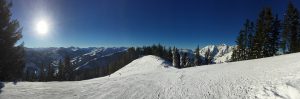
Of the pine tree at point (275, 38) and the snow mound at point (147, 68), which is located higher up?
the pine tree at point (275, 38)

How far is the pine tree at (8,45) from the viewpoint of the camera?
28.2 m

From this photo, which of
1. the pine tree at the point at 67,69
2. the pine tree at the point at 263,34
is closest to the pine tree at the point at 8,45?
the pine tree at the point at 263,34

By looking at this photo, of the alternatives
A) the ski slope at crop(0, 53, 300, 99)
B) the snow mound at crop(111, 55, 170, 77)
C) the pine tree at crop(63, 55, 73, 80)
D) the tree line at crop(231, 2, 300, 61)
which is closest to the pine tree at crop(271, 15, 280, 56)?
the tree line at crop(231, 2, 300, 61)

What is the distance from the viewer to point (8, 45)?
2905 cm

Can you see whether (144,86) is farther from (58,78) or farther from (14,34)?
(58,78)

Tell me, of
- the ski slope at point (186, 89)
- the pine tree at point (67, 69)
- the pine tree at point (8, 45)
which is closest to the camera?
the ski slope at point (186, 89)

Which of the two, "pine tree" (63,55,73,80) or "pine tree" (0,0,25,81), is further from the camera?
"pine tree" (63,55,73,80)

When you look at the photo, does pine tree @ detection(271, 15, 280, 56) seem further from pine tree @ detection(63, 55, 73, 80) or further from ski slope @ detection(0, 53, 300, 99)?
pine tree @ detection(63, 55, 73, 80)

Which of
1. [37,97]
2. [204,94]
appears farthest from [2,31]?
[204,94]

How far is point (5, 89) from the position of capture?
49.5 ft

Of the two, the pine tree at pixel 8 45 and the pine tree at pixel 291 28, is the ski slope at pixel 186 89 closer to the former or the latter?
the pine tree at pixel 8 45

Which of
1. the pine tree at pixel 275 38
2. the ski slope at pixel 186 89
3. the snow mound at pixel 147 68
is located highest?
the pine tree at pixel 275 38

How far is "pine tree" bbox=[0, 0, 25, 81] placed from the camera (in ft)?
92.5

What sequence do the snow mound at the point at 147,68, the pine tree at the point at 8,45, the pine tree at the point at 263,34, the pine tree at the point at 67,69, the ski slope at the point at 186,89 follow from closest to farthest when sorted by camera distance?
1. the ski slope at the point at 186,89
2. the pine tree at the point at 8,45
3. the snow mound at the point at 147,68
4. the pine tree at the point at 263,34
5. the pine tree at the point at 67,69
